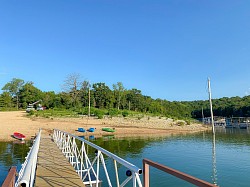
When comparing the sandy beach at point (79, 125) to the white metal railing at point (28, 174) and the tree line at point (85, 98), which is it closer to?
the tree line at point (85, 98)

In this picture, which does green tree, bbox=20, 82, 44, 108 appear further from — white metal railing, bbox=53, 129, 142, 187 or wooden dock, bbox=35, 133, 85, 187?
wooden dock, bbox=35, 133, 85, 187

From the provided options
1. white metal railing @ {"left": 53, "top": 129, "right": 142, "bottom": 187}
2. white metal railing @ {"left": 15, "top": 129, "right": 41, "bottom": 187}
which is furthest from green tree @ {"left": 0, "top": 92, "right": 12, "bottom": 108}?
white metal railing @ {"left": 15, "top": 129, "right": 41, "bottom": 187}

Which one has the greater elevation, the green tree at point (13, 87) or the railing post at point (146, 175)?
the green tree at point (13, 87)

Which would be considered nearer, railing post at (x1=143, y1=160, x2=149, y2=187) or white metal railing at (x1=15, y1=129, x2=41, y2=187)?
white metal railing at (x1=15, y1=129, x2=41, y2=187)

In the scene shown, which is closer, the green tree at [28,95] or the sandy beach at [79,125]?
the sandy beach at [79,125]

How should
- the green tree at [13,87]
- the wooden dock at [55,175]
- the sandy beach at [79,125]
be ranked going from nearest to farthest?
the wooden dock at [55,175], the sandy beach at [79,125], the green tree at [13,87]

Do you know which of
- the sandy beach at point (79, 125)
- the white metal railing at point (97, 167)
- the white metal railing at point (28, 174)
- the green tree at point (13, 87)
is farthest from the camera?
the green tree at point (13, 87)

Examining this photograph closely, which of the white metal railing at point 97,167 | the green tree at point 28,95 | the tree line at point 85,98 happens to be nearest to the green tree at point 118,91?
the tree line at point 85,98

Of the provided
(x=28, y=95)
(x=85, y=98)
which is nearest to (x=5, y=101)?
(x=28, y=95)

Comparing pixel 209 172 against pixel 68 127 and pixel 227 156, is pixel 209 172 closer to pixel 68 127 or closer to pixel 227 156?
pixel 227 156

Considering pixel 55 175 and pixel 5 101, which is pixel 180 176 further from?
pixel 5 101

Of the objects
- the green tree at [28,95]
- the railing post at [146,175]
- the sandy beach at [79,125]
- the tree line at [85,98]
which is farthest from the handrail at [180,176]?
the green tree at [28,95]

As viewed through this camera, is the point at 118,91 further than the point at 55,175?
Yes

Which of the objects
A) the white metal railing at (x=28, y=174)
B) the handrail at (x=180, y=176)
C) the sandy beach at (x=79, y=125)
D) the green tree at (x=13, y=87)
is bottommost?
the sandy beach at (x=79, y=125)
